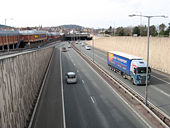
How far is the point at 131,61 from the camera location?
92.0ft

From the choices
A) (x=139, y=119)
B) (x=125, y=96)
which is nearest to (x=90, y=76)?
(x=125, y=96)

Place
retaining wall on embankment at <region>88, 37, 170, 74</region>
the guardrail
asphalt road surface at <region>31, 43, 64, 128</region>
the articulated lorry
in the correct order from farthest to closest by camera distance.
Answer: retaining wall on embankment at <region>88, 37, 170, 74</region> → the articulated lorry → asphalt road surface at <region>31, 43, 64, 128</region> → the guardrail

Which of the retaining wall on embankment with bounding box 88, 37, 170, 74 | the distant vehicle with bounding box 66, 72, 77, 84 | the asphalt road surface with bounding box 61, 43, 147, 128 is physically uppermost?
the retaining wall on embankment with bounding box 88, 37, 170, 74

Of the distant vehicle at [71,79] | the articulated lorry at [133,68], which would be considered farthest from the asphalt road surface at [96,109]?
the articulated lorry at [133,68]

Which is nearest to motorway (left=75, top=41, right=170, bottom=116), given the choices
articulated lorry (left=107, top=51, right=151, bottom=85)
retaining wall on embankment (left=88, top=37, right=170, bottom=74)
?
articulated lorry (left=107, top=51, right=151, bottom=85)

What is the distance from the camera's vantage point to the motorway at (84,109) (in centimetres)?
1499

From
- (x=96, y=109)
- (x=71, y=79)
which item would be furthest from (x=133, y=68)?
(x=96, y=109)

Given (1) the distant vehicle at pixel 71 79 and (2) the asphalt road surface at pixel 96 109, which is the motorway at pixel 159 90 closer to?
(2) the asphalt road surface at pixel 96 109

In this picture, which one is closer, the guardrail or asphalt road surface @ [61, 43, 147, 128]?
the guardrail

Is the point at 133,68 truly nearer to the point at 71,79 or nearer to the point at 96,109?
the point at 71,79

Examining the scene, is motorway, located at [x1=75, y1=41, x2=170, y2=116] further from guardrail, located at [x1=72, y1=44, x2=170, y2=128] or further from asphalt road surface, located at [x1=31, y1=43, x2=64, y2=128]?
asphalt road surface, located at [x1=31, y1=43, x2=64, y2=128]

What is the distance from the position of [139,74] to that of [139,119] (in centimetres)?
1152

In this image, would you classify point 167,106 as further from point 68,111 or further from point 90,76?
point 90,76

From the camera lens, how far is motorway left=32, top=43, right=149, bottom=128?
1499 cm
